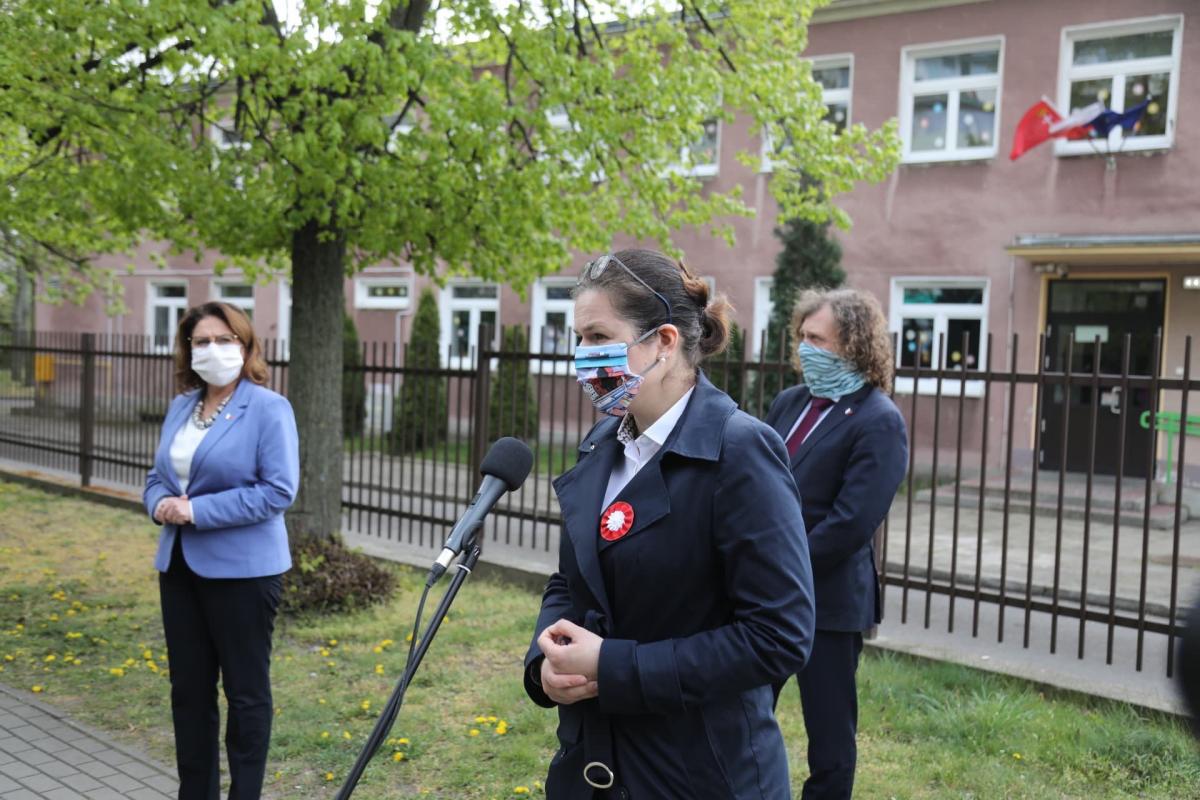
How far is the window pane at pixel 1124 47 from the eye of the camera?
14922 millimetres

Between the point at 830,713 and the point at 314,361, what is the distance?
5449 mm

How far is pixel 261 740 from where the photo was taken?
12.6 feet

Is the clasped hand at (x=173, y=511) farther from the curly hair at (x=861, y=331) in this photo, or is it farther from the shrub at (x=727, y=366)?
the shrub at (x=727, y=366)

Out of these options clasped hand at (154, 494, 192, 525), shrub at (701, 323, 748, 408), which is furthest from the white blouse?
shrub at (701, 323, 748, 408)

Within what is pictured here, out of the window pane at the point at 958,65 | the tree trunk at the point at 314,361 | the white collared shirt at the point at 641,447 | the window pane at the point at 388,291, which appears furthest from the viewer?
the window pane at the point at 388,291

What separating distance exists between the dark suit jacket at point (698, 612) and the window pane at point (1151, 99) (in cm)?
1524

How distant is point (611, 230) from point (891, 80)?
980 cm

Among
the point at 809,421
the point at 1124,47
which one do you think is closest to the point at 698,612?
the point at 809,421

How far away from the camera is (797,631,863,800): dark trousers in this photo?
3365 millimetres

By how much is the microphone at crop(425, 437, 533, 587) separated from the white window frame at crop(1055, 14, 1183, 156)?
49.1ft

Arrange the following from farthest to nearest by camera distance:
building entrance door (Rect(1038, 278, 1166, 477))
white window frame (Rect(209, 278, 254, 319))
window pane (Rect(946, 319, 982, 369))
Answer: white window frame (Rect(209, 278, 254, 319)), window pane (Rect(946, 319, 982, 369)), building entrance door (Rect(1038, 278, 1166, 477))

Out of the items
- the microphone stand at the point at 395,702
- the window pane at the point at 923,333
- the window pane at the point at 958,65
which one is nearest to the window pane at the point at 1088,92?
the window pane at the point at 958,65

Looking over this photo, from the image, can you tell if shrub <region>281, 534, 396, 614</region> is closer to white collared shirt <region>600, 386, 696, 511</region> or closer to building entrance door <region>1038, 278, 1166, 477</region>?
white collared shirt <region>600, 386, 696, 511</region>

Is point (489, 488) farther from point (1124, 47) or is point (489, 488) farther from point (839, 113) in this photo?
point (839, 113)
